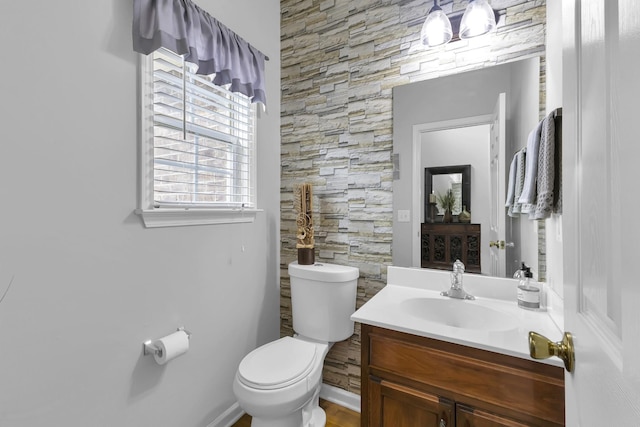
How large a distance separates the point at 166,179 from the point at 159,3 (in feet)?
2.44

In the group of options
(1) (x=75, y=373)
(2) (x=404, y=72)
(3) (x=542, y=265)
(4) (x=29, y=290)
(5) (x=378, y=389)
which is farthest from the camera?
(2) (x=404, y=72)

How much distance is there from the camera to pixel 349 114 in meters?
1.89

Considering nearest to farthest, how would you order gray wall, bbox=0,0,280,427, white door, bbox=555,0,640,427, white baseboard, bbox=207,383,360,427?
white door, bbox=555,0,640,427 < gray wall, bbox=0,0,280,427 < white baseboard, bbox=207,383,360,427

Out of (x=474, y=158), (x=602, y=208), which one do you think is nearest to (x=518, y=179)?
(x=474, y=158)

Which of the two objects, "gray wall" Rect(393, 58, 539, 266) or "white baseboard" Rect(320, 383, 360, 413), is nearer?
"gray wall" Rect(393, 58, 539, 266)

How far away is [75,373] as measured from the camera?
1098 mm

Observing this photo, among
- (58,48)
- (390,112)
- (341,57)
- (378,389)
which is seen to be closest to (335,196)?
(390,112)

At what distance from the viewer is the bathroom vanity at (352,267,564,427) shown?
0.98 meters

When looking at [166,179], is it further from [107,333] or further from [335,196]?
[335,196]

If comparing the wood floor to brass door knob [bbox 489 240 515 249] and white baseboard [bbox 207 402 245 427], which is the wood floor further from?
brass door knob [bbox 489 240 515 249]

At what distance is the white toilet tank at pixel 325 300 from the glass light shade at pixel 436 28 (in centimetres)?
131

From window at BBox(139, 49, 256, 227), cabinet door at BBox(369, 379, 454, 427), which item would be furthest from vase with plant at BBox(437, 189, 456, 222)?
window at BBox(139, 49, 256, 227)

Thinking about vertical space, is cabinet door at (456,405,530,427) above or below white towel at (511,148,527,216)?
below

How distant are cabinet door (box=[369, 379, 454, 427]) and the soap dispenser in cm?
58
